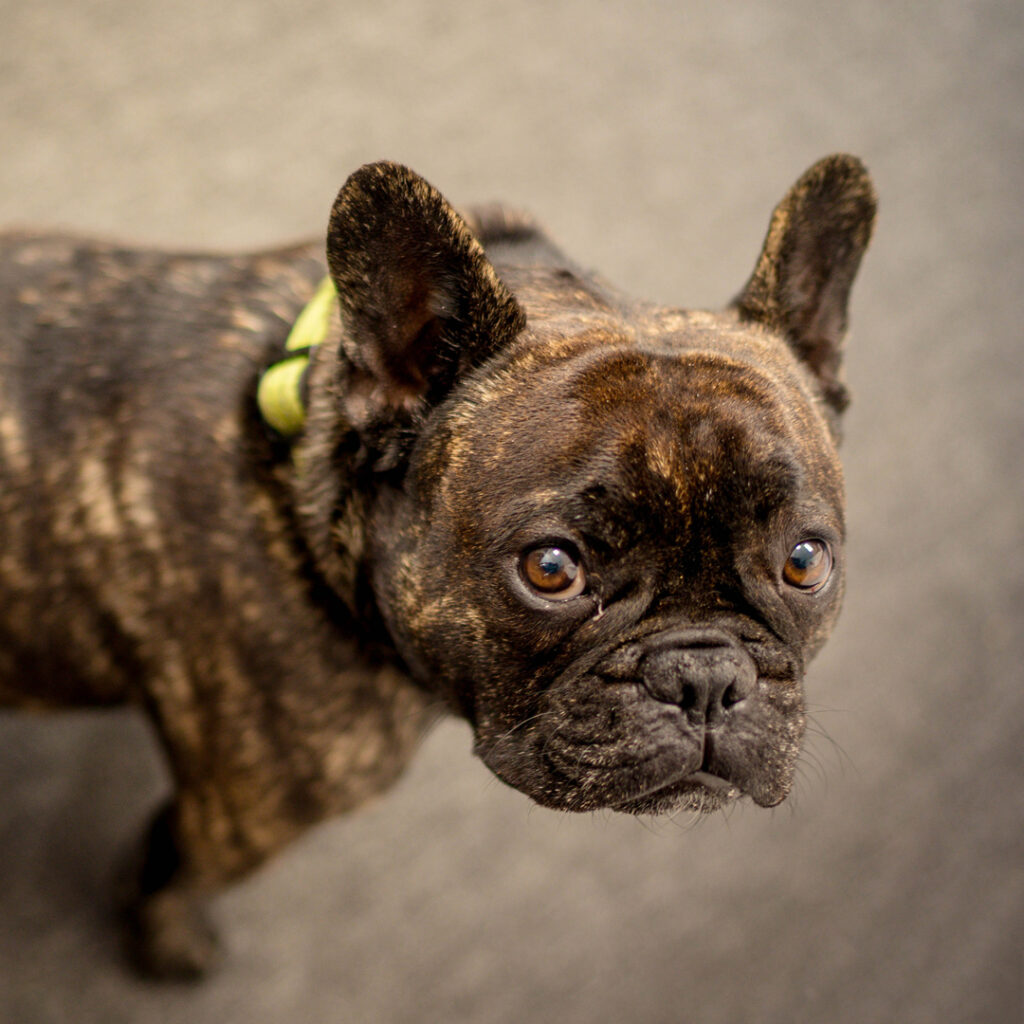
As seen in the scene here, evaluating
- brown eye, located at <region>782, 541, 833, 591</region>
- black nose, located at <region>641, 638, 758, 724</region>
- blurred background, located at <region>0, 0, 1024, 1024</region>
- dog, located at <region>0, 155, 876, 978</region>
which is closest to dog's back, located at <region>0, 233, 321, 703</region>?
dog, located at <region>0, 155, 876, 978</region>

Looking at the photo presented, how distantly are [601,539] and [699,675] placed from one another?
0.20m

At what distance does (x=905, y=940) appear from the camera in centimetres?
254


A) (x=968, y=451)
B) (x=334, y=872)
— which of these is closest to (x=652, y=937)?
(x=334, y=872)

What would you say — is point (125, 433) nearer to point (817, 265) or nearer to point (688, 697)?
point (688, 697)

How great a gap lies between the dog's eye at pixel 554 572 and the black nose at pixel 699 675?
0.13 m

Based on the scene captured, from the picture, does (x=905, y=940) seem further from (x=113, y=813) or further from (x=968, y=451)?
(x=113, y=813)

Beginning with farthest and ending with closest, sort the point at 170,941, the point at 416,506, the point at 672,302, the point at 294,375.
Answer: the point at 672,302 < the point at 170,941 < the point at 294,375 < the point at 416,506

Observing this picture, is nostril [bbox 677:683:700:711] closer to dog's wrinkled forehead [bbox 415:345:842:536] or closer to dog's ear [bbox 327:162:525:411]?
dog's wrinkled forehead [bbox 415:345:842:536]

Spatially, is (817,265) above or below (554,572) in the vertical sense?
above

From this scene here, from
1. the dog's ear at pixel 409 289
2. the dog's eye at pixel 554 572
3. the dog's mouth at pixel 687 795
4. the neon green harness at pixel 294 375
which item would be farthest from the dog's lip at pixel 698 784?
the neon green harness at pixel 294 375

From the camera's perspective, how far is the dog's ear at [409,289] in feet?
4.17

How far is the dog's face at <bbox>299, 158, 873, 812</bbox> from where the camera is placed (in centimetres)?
130

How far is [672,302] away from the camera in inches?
117

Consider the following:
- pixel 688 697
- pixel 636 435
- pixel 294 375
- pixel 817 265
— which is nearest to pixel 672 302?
pixel 817 265
